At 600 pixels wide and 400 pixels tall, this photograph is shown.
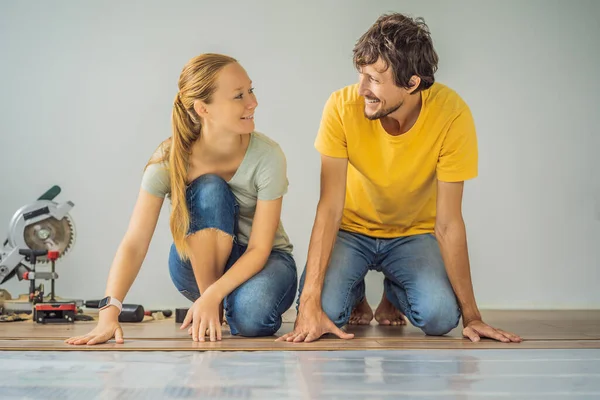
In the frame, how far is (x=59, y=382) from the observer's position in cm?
146

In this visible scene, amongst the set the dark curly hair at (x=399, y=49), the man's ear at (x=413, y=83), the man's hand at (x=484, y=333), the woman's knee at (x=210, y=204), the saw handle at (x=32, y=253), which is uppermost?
the dark curly hair at (x=399, y=49)

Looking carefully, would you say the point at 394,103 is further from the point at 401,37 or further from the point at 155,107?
the point at 155,107

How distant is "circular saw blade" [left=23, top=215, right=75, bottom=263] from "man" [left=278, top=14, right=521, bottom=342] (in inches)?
67.0

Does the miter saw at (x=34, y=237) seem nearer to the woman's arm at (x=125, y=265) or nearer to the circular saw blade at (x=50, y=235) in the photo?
the circular saw blade at (x=50, y=235)

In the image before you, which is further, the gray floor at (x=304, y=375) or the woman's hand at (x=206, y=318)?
the woman's hand at (x=206, y=318)

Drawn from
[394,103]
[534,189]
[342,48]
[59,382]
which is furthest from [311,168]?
[59,382]

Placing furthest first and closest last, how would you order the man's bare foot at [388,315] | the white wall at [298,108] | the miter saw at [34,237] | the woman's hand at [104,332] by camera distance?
the white wall at [298,108]
the miter saw at [34,237]
the man's bare foot at [388,315]
the woman's hand at [104,332]

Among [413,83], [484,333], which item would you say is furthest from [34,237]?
[484,333]

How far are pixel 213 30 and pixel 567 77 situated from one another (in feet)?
6.71

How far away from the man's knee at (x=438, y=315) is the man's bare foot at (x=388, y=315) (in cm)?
47

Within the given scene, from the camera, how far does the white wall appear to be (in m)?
4.02

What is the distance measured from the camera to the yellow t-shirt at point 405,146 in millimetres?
2289

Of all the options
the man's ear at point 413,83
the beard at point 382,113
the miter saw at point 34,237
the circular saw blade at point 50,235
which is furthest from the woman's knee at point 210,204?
the circular saw blade at point 50,235

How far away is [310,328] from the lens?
213 cm
